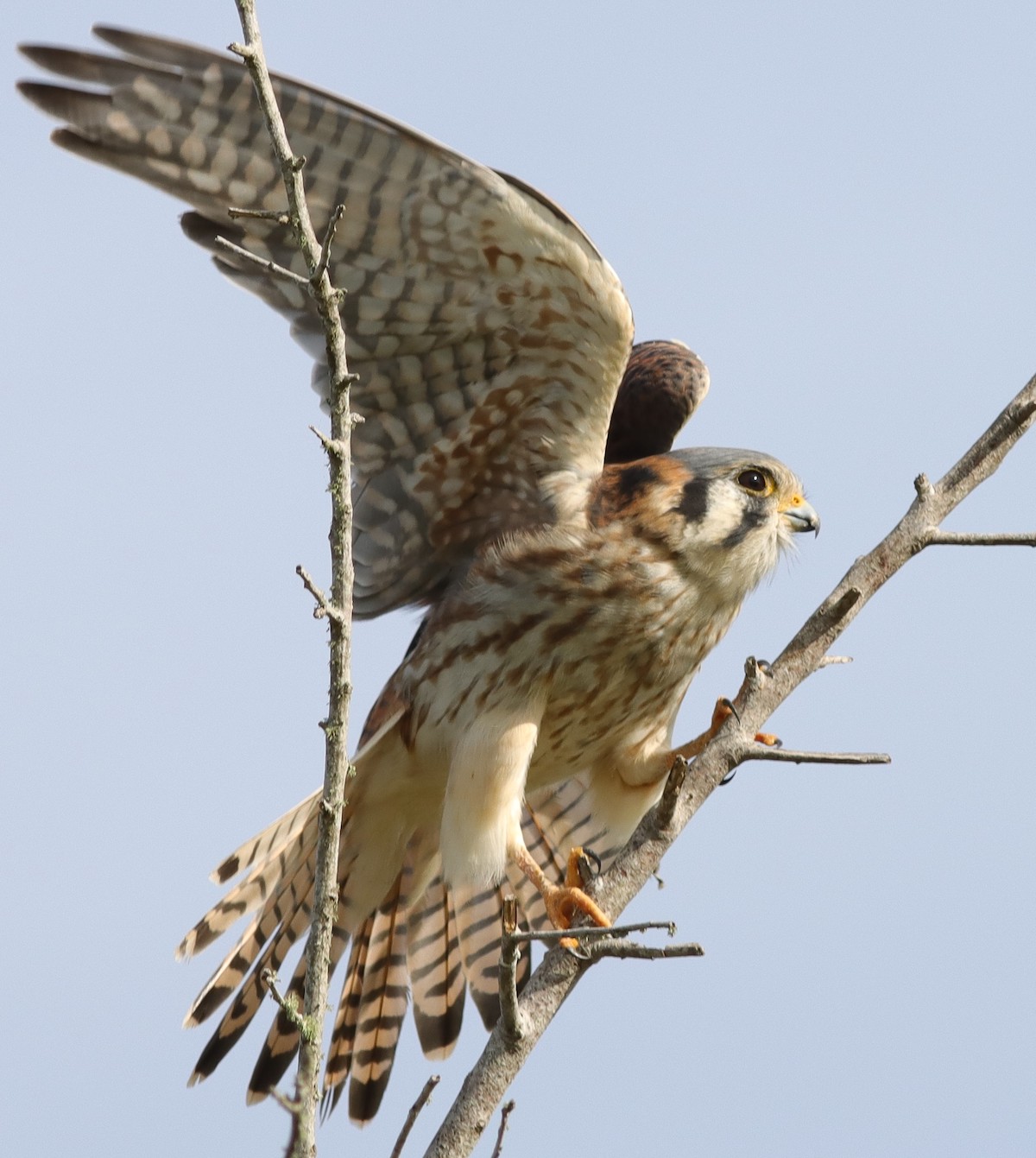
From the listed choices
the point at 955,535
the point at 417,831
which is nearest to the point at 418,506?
the point at 417,831

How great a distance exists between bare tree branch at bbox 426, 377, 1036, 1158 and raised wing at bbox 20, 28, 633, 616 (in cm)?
95

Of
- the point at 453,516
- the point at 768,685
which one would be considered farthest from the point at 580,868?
the point at 453,516

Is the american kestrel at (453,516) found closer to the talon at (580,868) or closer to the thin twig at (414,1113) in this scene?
the talon at (580,868)

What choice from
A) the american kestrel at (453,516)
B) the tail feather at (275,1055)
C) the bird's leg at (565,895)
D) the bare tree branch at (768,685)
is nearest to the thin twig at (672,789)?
the bare tree branch at (768,685)

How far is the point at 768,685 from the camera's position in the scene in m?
3.10

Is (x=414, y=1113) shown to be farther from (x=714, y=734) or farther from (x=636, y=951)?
(x=714, y=734)

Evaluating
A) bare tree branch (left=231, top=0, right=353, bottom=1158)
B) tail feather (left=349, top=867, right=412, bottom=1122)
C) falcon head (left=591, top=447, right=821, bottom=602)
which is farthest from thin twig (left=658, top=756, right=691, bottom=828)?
tail feather (left=349, top=867, right=412, bottom=1122)

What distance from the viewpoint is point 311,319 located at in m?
3.74

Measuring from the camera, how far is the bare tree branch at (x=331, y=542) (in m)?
2.24

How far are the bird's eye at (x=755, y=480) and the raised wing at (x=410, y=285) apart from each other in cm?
40

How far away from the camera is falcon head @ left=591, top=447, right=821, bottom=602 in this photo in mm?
3824

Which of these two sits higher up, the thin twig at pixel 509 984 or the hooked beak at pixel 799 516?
the hooked beak at pixel 799 516

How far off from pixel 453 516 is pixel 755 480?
0.84 metres

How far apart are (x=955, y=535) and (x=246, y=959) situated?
2234mm
